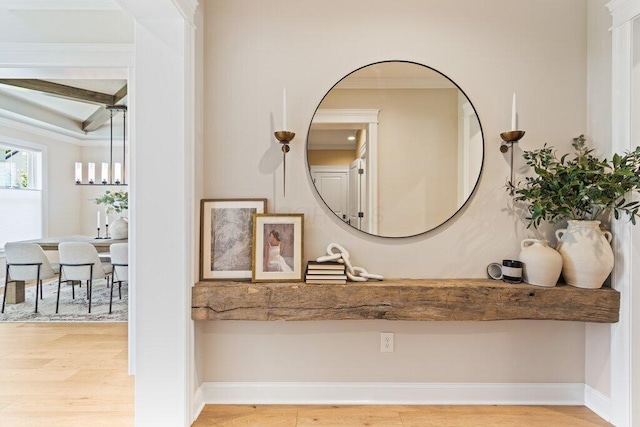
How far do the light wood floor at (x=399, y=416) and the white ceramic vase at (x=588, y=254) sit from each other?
0.77 meters

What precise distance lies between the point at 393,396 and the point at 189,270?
4.72 feet

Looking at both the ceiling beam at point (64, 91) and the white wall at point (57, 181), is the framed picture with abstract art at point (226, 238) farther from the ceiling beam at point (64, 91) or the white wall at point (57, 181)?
the white wall at point (57, 181)

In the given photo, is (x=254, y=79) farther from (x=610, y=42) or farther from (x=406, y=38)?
(x=610, y=42)

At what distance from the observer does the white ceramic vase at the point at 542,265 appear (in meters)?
1.95

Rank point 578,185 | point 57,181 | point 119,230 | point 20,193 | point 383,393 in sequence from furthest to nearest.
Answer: point 57,181 < point 20,193 < point 119,230 < point 383,393 < point 578,185

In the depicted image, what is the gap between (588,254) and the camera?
193 centimetres

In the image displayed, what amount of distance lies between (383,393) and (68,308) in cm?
388

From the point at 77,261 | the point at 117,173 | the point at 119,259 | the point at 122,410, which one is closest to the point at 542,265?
the point at 122,410

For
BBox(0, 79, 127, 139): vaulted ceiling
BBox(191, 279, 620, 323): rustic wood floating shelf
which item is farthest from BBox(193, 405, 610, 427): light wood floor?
BBox(0, 79, 127, 139): vaulted ceiling

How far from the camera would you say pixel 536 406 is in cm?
213

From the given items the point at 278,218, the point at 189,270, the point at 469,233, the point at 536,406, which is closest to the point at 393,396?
the point at 536,406

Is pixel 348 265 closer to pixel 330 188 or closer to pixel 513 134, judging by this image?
pixel 330 188

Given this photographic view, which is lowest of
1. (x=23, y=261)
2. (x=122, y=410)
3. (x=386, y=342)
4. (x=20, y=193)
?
(x=122, y=410)

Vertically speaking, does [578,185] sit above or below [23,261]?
above
